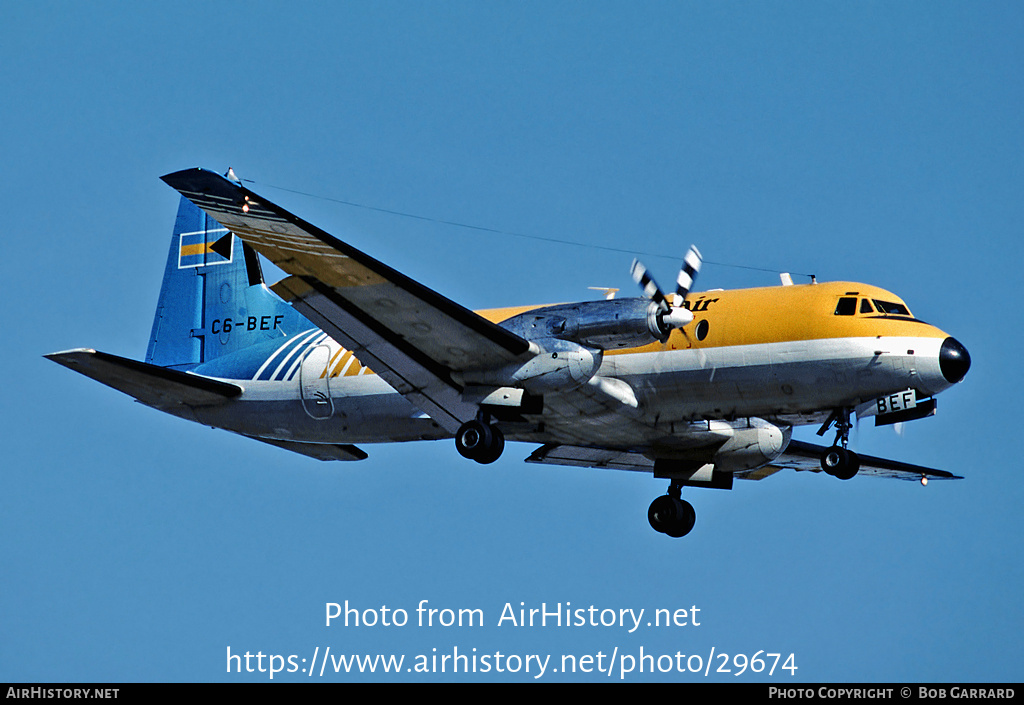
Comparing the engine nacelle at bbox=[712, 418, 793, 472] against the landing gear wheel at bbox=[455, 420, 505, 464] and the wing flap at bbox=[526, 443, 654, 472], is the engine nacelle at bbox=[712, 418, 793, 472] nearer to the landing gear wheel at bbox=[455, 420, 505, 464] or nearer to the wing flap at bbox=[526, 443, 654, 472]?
the wing flap at bbox=[526, 443, 654, 472]

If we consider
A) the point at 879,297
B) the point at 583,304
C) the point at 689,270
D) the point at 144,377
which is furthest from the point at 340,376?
the point at 879,297

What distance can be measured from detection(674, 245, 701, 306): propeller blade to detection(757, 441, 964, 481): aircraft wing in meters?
6.09

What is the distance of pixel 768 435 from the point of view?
24.6 metres

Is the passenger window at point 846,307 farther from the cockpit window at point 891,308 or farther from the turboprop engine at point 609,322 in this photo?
the turboprop engine at point 609,322

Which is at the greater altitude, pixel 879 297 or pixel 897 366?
pixel 879 297

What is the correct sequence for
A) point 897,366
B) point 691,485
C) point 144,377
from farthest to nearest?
point 691,485 < point 144,377 < point 897,366

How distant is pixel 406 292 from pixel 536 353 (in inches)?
93.7

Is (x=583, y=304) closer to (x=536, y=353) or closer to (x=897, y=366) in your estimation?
(x=536, y=353)

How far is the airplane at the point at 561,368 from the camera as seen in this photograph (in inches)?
823

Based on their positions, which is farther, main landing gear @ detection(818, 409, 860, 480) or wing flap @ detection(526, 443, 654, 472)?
wing flap @ detection(526, 443, 654, 472)

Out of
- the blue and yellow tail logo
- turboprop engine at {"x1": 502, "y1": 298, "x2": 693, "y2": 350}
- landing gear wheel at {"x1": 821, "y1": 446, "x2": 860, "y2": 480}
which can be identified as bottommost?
landing gear wheel at {"x1": 821, "y1": 446, "x2": 860, "y2": 480}

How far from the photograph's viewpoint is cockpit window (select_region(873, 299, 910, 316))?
70.0 feet

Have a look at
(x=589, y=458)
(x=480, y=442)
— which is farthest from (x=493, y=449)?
(x=589, y=458)

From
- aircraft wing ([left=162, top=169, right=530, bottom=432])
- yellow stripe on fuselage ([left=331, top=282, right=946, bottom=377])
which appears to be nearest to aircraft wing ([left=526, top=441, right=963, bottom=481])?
aircraft wing ([left=162, top=169, right=530, bottom=432])
